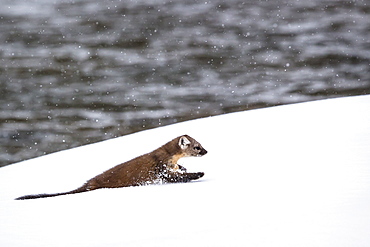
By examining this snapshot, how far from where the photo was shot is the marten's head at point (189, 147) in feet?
12.7

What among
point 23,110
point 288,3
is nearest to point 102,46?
point 23,110

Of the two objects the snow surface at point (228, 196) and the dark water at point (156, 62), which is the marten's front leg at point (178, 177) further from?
the dark water at point (156, 62)

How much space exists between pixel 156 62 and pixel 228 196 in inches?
554

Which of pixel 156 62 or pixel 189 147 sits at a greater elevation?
pixel 156 62

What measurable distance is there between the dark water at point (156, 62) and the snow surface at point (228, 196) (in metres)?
7.19

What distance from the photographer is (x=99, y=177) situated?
3760 mm

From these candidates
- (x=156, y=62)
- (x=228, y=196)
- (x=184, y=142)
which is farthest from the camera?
(x=156, y=62)

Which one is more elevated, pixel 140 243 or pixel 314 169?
pixel 314 169

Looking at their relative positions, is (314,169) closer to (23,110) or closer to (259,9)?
(23,110)

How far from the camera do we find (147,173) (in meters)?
3.70

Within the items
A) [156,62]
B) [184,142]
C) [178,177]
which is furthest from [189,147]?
[156,62]

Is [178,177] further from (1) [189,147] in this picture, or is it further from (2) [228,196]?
(2) [228,196]

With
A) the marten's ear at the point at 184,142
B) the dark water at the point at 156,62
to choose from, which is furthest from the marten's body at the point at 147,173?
the dark water at the point at 156,62

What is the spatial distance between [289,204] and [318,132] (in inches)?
73.5
